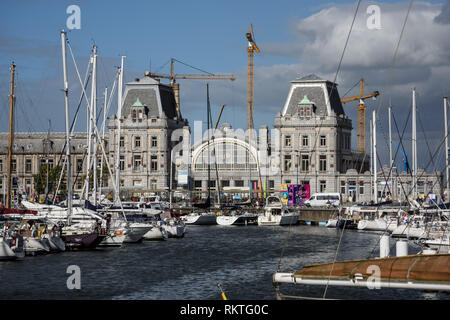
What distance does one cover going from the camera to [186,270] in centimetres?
4494

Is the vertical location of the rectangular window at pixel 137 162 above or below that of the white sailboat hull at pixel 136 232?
above

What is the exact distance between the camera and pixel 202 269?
45406 mm

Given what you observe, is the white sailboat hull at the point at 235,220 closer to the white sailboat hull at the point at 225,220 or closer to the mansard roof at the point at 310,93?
the white sailboat hull at the point at 225,220

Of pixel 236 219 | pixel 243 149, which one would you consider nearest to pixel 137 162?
pixel 243 149

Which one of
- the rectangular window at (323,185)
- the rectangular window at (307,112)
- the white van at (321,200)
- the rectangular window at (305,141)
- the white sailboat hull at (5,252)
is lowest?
the white sailboat hull at (5,252)

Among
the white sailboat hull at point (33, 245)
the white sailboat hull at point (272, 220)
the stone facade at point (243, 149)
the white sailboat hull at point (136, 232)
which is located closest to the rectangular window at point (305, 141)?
the stone facade at point (243, 149)

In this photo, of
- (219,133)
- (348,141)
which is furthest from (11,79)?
(348,141)

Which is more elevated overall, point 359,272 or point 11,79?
point 11,79

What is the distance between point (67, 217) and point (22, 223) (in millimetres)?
4965

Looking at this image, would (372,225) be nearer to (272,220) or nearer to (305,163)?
(272,220)

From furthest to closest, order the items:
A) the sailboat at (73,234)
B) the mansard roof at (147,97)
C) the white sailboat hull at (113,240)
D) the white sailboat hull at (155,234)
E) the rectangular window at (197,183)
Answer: the mansard roof at (147,97)
the rectangular window at (197,183)
the white sailboat hull at (155,234)
the white sailboat hull at (113,240)
the sailboat at (73,234)

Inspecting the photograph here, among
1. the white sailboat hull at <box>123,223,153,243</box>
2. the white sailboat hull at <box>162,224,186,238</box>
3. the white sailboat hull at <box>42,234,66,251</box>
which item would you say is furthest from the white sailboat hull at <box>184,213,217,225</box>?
the white sailboat hull at <box>42,234,66,251</box>

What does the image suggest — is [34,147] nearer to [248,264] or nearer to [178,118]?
[178,118]

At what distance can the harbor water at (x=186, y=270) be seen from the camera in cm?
3494
